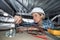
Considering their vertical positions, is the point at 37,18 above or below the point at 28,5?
below

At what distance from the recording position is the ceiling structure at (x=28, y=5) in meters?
2.83

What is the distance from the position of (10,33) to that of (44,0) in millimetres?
1815

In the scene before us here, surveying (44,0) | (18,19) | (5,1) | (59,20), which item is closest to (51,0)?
(44,0)

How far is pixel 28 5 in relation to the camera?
3289 millimetres

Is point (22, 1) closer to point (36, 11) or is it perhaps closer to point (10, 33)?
point (36, 11)

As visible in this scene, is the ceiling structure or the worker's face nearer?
the worker's face

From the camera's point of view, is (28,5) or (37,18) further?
(28,5)

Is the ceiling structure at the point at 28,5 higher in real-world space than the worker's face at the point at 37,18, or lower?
higher

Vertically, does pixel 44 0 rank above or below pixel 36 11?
above

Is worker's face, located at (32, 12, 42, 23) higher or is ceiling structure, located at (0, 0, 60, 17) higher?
ceiling structure, located at (0, 0, 60, 17)

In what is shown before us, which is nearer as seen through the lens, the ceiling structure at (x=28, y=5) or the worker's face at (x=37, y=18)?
the worker's face at (x=37, y=18)

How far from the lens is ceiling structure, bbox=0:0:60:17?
2.83 m

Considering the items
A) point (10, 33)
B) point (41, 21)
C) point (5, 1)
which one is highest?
point (5, 1)

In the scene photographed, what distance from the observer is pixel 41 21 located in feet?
6.09
